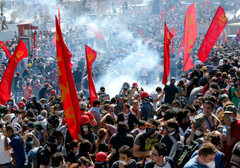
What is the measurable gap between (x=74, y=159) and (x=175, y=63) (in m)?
10.3

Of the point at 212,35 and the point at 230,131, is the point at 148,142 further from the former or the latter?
the point at 212,35

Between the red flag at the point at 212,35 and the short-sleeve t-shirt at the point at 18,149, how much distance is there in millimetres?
5661

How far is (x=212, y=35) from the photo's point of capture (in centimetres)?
962

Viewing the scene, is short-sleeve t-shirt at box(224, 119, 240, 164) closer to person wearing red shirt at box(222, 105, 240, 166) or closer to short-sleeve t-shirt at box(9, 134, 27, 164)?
person wearing red shirt at box(222, 105, 240, 166)

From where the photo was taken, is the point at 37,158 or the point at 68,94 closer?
the point at 37,158

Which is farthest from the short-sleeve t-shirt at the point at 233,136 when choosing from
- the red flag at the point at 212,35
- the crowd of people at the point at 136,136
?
the red flag at the point at 212,35

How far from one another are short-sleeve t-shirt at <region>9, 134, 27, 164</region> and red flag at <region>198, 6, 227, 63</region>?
5.66m

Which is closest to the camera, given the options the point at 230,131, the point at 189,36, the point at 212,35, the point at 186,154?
the point at 186,154

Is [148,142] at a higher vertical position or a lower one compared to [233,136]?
lower

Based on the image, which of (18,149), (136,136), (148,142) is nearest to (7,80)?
(18,149)

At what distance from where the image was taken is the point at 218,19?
31.8 ft

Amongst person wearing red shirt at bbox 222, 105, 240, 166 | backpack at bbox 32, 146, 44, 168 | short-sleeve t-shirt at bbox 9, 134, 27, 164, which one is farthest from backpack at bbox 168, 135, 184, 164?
short-sleeve t-shirt at bbox 9, 134, 27, 164

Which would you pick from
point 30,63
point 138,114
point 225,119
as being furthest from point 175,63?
point 225,119

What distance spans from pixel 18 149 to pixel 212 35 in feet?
20.3
